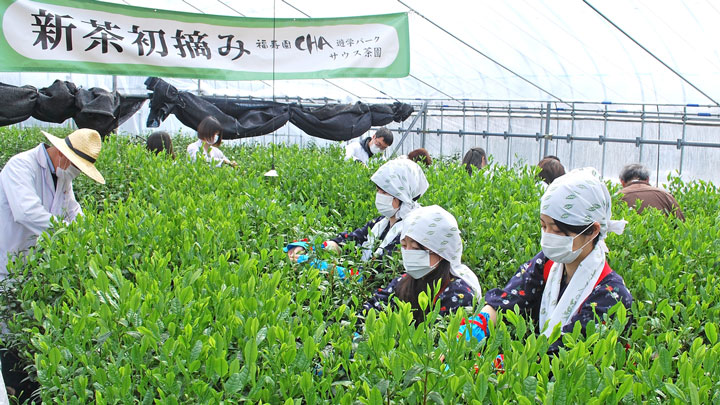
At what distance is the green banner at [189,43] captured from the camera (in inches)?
212

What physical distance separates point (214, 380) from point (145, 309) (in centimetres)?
49

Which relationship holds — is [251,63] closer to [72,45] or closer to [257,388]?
[72,45]

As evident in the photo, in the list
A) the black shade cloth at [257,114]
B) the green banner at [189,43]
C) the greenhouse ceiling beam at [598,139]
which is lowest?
the greenhouse ceiling beam at [598,139]

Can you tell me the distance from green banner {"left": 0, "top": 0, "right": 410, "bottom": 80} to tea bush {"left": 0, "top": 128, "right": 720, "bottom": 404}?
218 cm

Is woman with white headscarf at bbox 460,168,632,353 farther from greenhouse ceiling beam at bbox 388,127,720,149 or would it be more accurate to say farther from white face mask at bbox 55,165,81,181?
greenhouse ceiling beam at bbox 388,127,720,149

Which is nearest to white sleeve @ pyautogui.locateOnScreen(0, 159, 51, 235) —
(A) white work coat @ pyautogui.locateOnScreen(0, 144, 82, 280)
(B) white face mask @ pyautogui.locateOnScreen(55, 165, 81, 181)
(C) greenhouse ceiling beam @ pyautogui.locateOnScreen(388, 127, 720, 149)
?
(A) white work coat @ pyautogui.locateOnScreen(0, 144, 82, 280)

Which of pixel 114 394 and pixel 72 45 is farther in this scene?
pixel 72 45

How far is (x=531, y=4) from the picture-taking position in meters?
8.97

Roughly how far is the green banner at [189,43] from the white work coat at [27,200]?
1.25 m

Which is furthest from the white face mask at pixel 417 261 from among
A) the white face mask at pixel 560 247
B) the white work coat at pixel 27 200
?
the white work coat at pixel 27 200

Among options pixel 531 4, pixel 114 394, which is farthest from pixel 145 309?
pixel 531 4

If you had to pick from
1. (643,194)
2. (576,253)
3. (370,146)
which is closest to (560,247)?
(576,253)

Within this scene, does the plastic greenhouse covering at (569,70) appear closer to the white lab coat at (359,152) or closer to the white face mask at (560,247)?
the white lab coat at (359,152)

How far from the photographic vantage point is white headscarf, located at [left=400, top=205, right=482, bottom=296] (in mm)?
2980
